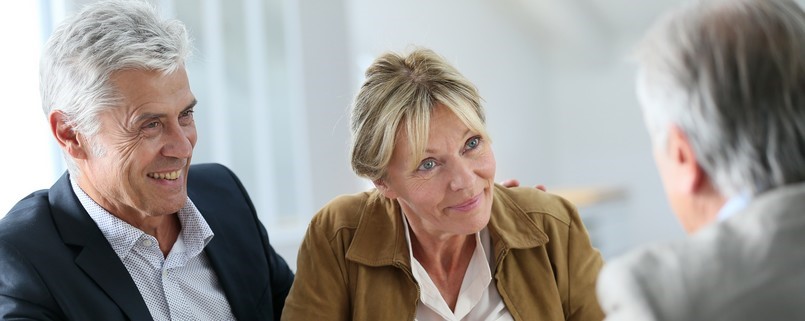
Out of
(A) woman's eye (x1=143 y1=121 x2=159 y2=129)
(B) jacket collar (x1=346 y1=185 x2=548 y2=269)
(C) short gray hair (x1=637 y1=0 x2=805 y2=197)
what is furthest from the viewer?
(B) jacket collar (x1=346 y1=185 x2=548 y2=269)

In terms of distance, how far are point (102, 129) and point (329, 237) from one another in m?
0.58

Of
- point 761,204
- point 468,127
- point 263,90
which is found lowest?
point 263,90

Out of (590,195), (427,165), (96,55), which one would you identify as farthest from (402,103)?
(590,195)

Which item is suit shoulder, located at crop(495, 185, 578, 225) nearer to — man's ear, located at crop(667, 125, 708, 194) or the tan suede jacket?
the tan suede jacket

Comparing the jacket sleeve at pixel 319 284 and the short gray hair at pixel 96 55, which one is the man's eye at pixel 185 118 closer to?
the short gray hair at pixel 96 55

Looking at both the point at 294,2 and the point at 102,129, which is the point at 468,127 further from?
the point at 294,2

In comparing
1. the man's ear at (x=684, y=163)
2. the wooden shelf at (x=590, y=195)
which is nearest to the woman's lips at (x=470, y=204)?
the man's ear at (x=684, y=163)

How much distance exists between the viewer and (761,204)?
1132mm

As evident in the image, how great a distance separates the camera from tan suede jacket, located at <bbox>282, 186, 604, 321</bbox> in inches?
83.0

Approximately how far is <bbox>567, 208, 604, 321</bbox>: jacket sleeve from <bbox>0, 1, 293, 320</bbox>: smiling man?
796 mm

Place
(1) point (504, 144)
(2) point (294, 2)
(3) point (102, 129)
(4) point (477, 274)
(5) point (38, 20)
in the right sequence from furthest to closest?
(1) point (504, 144) → (2) point (294, 2) → (5) point (38, 20) → (4) point (477, 274) → (3) point (102, 129)

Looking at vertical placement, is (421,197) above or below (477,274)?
above

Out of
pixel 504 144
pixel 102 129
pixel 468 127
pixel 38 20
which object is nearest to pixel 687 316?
pixel 468 127

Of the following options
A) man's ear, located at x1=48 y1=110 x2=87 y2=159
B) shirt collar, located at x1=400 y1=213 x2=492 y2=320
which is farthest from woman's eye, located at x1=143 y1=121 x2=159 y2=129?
shirt collar, located at x1=400 y1=213 x2=492 y2=320
